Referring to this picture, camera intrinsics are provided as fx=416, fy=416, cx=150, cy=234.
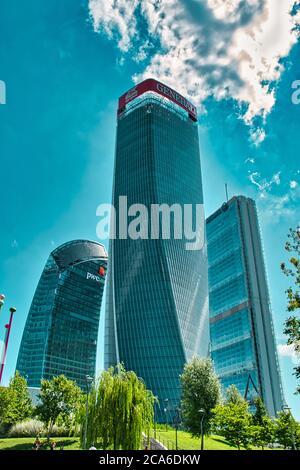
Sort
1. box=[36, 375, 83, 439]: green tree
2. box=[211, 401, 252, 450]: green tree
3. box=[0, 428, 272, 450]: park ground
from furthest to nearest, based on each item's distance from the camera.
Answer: box=[36, 375, 83, 439]: green tree < box=[211, 401, 252, 450]: green tree < box=[0, 428, 272, 450]: park ground

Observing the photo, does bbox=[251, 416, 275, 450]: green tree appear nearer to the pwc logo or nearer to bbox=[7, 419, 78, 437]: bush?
bbox=[7, 419, 78, 437]: bush

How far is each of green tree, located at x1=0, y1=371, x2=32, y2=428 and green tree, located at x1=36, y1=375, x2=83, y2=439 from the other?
3.73m

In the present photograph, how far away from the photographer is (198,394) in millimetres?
55594

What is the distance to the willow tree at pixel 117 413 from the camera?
3494cm

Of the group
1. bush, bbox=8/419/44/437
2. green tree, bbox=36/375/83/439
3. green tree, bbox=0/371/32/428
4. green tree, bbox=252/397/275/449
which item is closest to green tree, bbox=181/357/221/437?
green tree, bbox=252/397/275/449

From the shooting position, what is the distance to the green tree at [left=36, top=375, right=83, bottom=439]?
54656 mm

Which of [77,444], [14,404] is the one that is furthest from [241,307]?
[77,444]

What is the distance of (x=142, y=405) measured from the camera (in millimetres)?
37781

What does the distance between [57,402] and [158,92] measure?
14059cm

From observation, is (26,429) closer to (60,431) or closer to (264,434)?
(60,431)

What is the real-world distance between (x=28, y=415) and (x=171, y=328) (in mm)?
68907

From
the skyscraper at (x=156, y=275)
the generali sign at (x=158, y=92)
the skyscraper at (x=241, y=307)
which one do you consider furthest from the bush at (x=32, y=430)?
the generali sign at (x=158, y=92)
